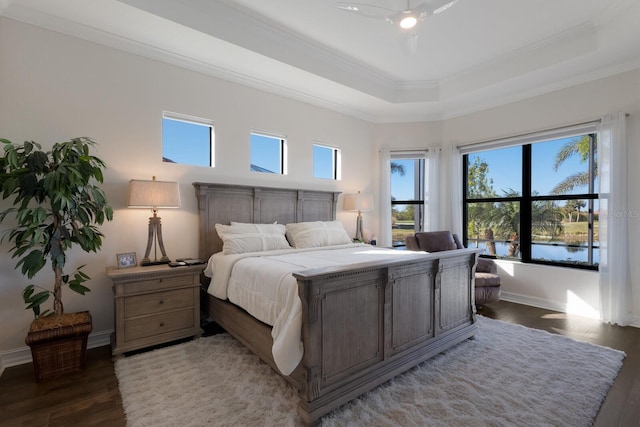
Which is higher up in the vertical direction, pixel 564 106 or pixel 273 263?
pixel 564 106

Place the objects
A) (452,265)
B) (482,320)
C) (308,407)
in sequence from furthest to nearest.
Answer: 1. (482,320)
2. (452,265)
3. (308,407)

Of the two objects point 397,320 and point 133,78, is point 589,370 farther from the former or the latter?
point 133,78

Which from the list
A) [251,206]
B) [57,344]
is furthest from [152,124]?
[57,344]

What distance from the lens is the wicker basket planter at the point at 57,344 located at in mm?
2199

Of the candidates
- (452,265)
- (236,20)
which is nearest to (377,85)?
(236,20)

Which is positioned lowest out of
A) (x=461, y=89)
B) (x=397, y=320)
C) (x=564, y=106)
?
(x=397, y=320)

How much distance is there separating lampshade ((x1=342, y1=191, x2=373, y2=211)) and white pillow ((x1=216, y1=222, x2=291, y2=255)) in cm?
147

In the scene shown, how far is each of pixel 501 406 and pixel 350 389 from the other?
37.4 inches

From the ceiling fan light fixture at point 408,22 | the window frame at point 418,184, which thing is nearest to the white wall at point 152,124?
the window frame at point 418,184

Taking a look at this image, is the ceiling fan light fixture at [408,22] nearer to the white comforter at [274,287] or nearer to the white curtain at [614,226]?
the white comforter at [274,287]

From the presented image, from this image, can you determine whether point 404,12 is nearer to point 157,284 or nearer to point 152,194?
point 152,194

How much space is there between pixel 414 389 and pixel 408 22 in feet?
9.06

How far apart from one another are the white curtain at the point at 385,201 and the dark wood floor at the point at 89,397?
284cm

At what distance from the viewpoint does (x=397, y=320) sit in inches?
88.7
